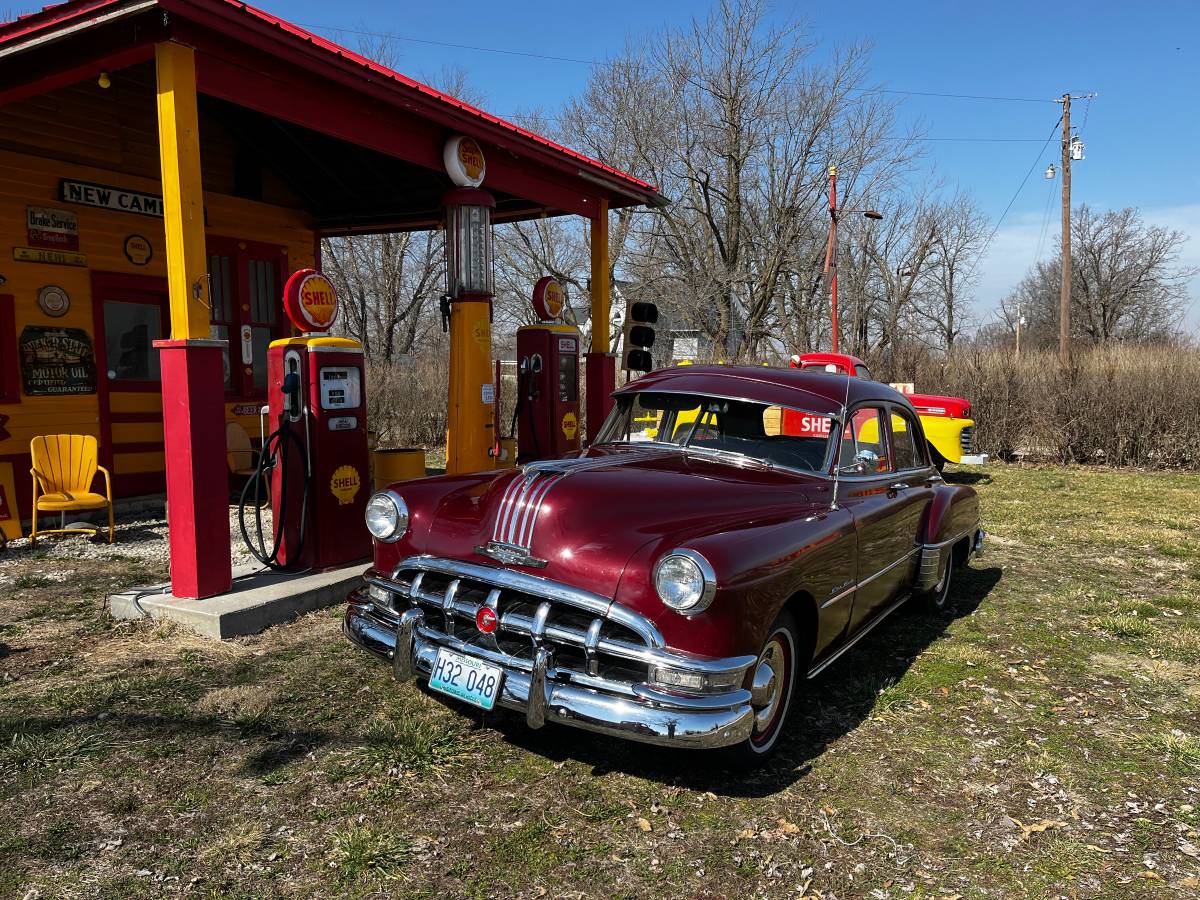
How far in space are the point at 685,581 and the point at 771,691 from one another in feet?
2.59

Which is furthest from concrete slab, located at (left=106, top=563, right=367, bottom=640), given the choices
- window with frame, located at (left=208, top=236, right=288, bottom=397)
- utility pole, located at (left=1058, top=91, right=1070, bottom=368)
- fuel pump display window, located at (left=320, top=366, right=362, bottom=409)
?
utility pole, located at (left=1058, top=91, right=1070, bottom=368)

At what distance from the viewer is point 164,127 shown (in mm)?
4809

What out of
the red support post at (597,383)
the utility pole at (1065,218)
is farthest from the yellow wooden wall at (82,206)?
the utility pole at (1065,218)

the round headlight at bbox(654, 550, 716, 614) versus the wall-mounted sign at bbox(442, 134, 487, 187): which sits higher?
the wall-mounted sign at bbox(442, 134, 487, 187)

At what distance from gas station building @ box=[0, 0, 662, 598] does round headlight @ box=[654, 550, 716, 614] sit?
3225 millimetres

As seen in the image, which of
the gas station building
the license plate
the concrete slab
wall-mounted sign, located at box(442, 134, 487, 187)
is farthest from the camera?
wall-mounted sign, located at box(442, 134, 487, 187)

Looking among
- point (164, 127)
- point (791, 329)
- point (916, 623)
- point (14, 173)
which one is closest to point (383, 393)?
point (14, 173)

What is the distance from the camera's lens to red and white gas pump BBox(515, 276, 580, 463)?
8.82 meters

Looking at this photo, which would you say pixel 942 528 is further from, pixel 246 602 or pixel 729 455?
pixel 246 602

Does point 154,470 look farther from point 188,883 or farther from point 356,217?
point 188,883

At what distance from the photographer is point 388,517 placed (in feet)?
12.3

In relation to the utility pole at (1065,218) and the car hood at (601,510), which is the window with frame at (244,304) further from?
the utility pole at (1065,218)

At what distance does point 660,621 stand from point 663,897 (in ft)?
2.84

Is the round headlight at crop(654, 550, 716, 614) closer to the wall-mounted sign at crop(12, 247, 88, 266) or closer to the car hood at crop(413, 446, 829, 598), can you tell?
the car hood at crop(413, 446, 829, 598)
